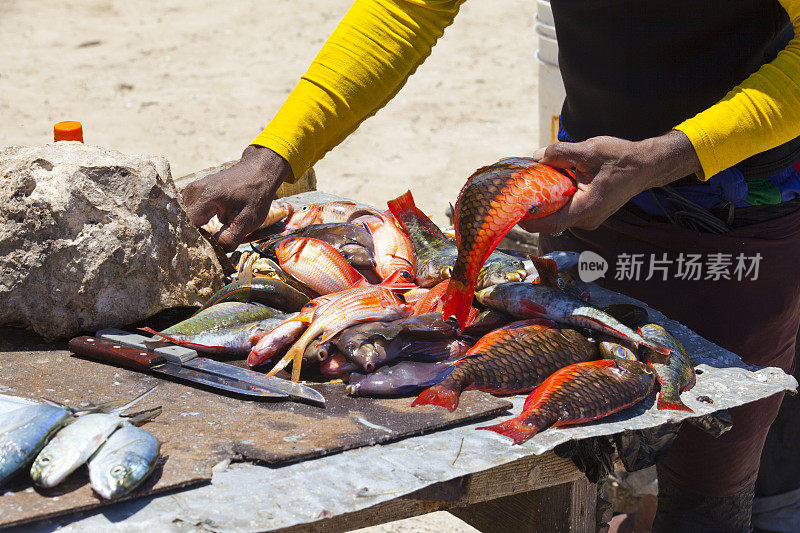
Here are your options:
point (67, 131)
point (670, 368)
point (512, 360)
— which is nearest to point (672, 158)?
point (670, 368)

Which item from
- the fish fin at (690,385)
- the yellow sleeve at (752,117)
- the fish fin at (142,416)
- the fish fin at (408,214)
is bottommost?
the fish fin at (690,385)

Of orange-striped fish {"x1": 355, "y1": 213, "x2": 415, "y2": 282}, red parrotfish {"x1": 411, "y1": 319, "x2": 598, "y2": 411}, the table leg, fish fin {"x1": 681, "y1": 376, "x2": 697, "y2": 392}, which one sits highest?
orange-striped fish {"x1": 355, "y1": 213, "x2": 415, "y2": 282}

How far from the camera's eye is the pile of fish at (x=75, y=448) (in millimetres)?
1723

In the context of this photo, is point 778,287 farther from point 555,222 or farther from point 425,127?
point 425,127

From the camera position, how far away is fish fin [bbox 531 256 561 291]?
252cm

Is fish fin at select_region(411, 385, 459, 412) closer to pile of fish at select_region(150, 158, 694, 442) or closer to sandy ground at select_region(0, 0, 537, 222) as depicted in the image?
pile of fish at select_region(150, 158, 694, 442)

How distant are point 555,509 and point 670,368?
57 centimetres

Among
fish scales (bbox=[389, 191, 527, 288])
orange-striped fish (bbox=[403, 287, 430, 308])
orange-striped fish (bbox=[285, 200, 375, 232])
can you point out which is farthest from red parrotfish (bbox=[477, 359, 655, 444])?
orange-striped fish (bbox=[285, 200, 375, 232])

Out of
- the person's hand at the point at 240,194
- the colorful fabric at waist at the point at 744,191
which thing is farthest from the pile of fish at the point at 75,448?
the colorful fabric at waist at the point at 744,191

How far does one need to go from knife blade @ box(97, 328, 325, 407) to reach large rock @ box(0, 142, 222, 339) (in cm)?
12

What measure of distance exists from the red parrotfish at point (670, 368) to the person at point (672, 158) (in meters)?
0.35

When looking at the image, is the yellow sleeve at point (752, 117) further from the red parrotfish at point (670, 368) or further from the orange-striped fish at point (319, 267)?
the orange-striped fish at point (319, 267)

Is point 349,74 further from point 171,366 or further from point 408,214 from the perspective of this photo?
point 171,366

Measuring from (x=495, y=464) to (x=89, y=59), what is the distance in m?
9.32
